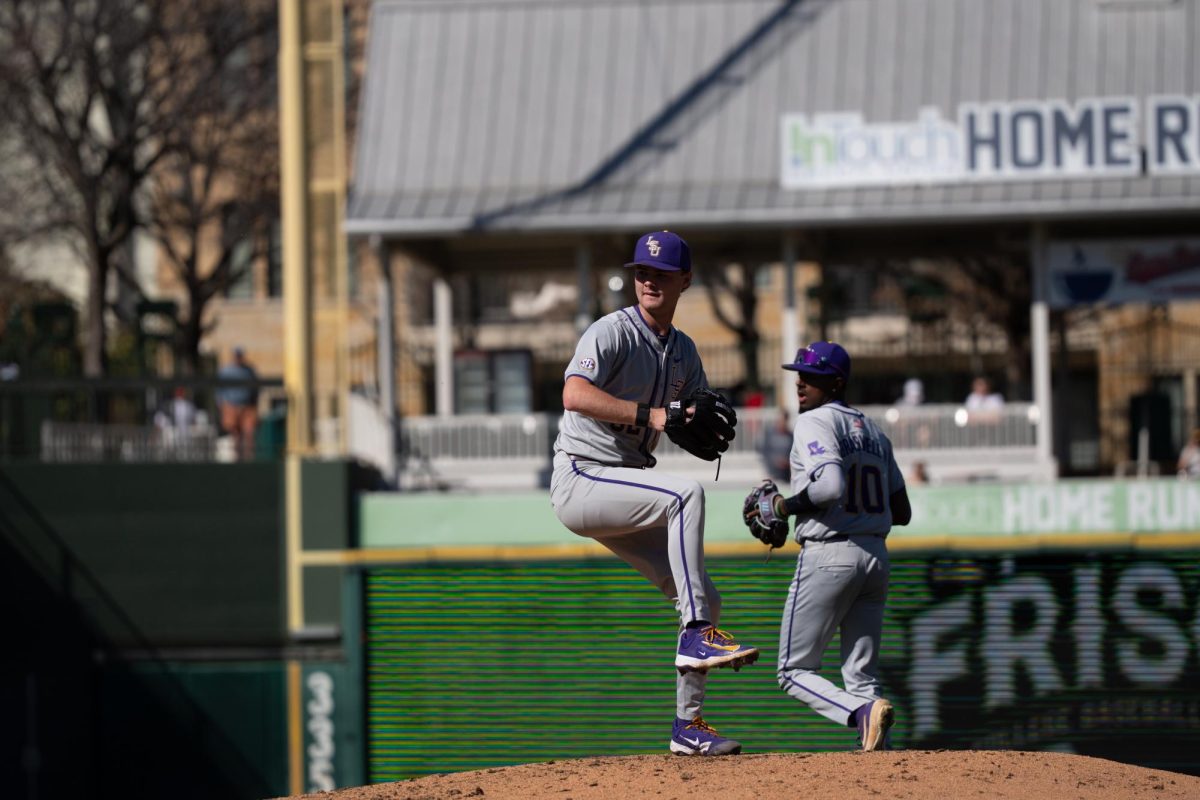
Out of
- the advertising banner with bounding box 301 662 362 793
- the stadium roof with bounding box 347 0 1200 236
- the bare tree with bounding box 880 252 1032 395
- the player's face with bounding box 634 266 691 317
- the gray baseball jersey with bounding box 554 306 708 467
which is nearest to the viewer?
the gray baseball jersey with bounding box 554 306 708 467

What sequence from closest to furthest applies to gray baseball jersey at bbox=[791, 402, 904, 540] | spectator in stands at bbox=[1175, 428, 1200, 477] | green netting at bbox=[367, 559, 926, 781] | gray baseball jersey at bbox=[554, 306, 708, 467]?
gray baseball jersey at bbox=[554, 306, 708, 467] → gray baseball jersey at bbox=[791, 402, 904, 540] → green netting at bbox=[367, 559, 926, 781] → spectator in stands at bbox=[1175, 428, 1200, 477]

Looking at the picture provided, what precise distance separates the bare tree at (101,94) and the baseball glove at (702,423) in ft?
55.6

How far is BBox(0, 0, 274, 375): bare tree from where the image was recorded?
25672mm

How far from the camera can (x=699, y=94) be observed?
1989 cm

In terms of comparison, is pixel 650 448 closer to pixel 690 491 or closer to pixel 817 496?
pixel 690 491

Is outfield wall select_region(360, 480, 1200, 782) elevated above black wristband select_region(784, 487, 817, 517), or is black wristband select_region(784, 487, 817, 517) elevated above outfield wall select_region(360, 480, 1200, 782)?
black wristband select_region(784, 487, 817, 517)

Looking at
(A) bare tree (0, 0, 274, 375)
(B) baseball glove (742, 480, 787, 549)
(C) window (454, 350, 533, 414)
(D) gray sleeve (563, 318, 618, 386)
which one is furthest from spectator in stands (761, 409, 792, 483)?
(D) gray sleeve (563, 318, 618, 386)

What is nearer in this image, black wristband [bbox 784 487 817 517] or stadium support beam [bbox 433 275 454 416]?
black wristband [bbox 784 487 817 517]

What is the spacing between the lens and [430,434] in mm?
19141

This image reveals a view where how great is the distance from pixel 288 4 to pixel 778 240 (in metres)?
6.50

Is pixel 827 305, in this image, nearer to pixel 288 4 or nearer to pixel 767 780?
pixel 288 4

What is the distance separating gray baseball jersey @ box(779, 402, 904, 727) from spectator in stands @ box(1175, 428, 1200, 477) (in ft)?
29.0

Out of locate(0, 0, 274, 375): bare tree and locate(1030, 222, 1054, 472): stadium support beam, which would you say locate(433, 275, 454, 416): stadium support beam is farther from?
locate(1030, 222, 1054, 472): stadium support beam

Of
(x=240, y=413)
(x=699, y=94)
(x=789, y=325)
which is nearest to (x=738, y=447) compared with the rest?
(x=789, y=325)
